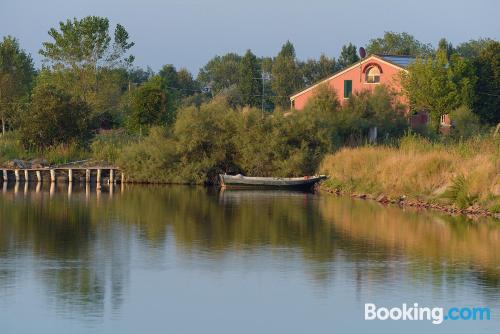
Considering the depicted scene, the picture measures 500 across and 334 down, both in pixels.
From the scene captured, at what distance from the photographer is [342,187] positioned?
4769cm

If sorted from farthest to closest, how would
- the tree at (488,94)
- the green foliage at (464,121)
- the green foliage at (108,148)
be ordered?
the tree at (488,94) < the green foliage at (464,121) < the green foliage at (108,148)

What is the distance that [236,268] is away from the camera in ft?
77.9

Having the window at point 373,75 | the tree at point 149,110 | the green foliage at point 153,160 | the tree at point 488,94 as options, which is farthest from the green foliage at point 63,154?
the tree at point 488,94

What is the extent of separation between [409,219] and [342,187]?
12651mm

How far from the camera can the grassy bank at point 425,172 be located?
3690cm

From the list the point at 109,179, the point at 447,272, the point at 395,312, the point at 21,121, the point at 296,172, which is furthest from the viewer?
the point at 21,121

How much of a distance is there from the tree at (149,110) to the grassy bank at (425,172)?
2180 cm

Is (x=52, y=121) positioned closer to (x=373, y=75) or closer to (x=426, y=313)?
(x=373, y=75)

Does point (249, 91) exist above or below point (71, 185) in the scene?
above

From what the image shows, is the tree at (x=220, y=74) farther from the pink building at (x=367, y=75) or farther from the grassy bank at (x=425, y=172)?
the grassy bank at (x=425, y=172)

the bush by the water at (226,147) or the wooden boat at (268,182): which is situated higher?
the bush by the water at (226,147)

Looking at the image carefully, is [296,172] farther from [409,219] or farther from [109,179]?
[409,219]

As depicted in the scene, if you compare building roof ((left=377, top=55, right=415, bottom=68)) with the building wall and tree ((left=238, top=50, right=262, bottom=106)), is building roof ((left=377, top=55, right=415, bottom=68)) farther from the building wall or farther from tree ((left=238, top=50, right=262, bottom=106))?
tree ((left=238, top=50, right=262, bottom=106))

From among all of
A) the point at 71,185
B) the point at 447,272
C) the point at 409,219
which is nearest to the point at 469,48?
the point at 71,185
